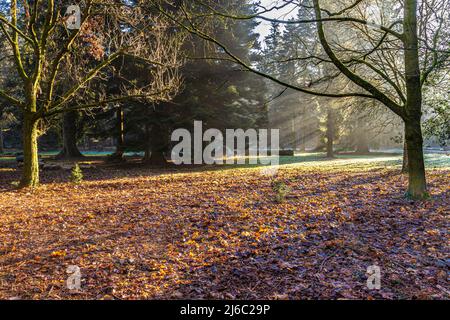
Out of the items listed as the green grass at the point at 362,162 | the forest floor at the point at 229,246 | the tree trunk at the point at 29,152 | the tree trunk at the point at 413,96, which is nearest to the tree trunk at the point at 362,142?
the green grass at the point at 362,162

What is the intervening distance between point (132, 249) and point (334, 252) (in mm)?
2996

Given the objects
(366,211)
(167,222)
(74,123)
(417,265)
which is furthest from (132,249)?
(74,123)

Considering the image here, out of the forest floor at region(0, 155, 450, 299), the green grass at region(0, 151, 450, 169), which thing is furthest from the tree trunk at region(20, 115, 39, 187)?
the green grass at region(0, 151, 450, 169)

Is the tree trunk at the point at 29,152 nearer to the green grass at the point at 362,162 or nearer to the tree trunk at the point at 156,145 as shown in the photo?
the tree trunk at the point at 156,145

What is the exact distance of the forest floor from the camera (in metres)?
3.58

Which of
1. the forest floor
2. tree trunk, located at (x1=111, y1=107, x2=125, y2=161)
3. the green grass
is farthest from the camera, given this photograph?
tree trunk, located at (x1=111, y1=107, x2=125, y2=161)

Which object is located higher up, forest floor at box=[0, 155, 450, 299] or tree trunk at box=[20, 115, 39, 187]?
tree trunk at box=[20, 115, 39, 187]

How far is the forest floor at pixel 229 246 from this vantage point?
3.58 metres

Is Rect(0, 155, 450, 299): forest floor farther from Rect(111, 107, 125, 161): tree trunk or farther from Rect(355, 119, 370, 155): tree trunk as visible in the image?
Rect(355, 119, 370, 155): tree trunk

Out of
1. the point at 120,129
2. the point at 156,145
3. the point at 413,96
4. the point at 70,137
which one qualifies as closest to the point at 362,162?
the point at 156,145

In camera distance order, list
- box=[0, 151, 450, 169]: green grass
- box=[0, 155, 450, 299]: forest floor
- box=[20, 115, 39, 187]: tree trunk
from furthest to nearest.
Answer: box=[0, 151, 450, 169]: green grass → box=[20, 115, 39, 187]: tree trunk → box=[0, 155, 450, 299]: forest floor

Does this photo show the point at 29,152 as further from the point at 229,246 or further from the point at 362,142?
the point at 362,142

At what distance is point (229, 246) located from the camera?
489 cm

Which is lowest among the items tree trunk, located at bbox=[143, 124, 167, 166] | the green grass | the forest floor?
the forest floor
